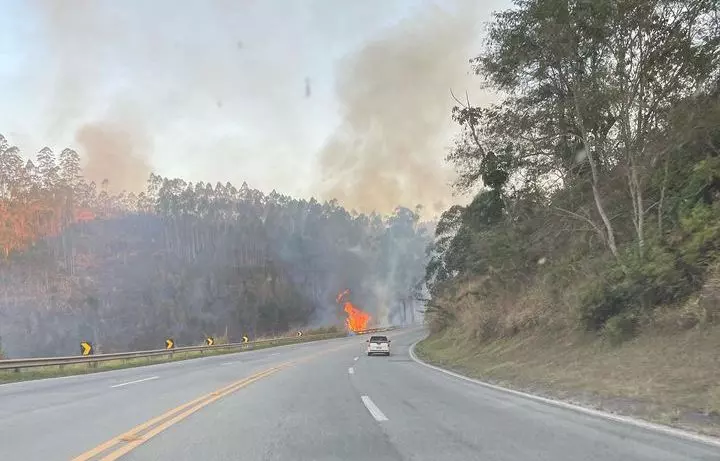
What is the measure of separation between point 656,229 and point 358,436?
12.3 m

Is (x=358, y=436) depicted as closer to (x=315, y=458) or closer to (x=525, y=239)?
(x=315, y=458)

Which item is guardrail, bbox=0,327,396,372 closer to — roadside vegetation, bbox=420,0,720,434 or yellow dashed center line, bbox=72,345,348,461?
yellow dashed center line, bbox=72,345,348,461

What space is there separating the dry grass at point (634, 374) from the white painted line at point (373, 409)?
144 inches

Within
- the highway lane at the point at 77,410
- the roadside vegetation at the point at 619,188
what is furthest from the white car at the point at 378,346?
the highway lane at the point at 77,410

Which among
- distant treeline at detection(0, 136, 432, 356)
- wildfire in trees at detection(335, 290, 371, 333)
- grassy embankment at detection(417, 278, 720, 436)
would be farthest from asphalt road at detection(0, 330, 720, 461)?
wildfire in trees at detection(335, 290, 371, 333)

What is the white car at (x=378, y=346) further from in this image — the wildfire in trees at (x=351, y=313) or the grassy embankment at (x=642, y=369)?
the wildfire in trees at (x=351, y=313)

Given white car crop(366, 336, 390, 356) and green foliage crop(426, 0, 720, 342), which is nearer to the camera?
green foliage crop(426, 0, 720, 342)

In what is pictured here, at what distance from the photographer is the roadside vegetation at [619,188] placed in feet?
40.3

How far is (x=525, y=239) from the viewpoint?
28.1 m

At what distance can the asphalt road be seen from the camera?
6.59 metres

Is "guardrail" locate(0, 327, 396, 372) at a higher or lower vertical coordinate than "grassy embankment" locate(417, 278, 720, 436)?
higher

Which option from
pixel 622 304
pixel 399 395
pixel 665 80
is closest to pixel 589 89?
pixel 665 80

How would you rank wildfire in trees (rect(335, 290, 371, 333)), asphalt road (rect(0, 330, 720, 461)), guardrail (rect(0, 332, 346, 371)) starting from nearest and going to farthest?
asphalt road (rect(0, 330, 720, 461)) → guardrail (rect(0, 332, 346, 371)) → wildfire in trees (rect(335, 290, 371, 333))

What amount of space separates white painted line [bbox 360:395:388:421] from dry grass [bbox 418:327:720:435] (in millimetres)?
3670
